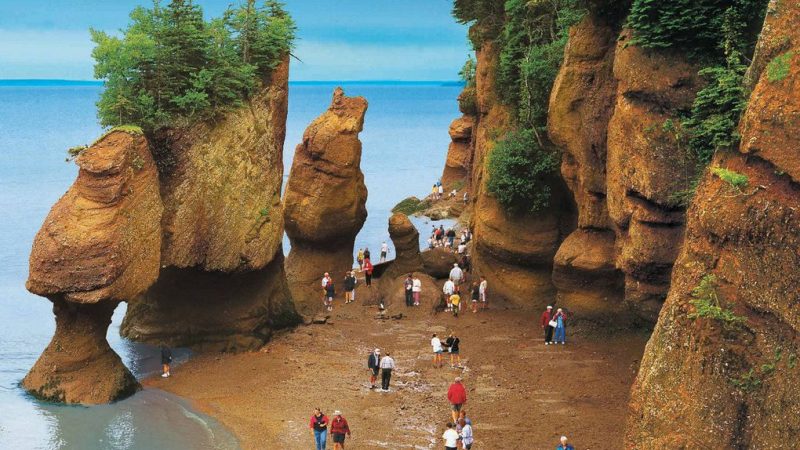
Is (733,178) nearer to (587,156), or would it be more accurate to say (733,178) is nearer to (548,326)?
(587,156)

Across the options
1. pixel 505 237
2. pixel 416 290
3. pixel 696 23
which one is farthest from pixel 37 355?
pixel 696 23

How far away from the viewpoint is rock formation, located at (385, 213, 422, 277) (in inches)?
1695

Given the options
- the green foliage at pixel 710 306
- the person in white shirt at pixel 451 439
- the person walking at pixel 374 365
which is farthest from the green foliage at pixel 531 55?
the green foliage at pixel 710 306

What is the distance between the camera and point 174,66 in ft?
105

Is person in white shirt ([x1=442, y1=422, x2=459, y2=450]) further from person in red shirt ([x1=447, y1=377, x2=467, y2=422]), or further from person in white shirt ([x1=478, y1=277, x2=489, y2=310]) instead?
person in white shirt ([x1=478, y1=277, x2=489, y2=310])

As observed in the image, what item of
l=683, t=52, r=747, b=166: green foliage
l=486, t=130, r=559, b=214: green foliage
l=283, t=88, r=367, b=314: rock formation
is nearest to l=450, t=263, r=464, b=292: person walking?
l=486, t=130, r=559, b=214: green foliage

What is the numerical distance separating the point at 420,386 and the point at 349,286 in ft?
36.3

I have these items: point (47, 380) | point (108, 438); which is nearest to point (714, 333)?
point (108, 438)

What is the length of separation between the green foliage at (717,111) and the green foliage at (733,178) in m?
0.89

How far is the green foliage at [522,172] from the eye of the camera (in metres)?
36.1

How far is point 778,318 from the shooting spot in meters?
17.8

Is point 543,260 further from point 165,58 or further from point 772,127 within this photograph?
point 772,127

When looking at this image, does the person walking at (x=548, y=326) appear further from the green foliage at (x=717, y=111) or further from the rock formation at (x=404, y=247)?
the rock formation at (x=404, y=247)

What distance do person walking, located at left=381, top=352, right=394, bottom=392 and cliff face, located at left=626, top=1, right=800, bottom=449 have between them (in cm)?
1084
